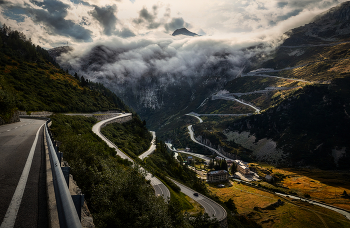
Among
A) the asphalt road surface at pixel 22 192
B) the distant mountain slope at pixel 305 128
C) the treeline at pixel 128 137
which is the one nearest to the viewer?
the asphalt road surface at pixel 22 192

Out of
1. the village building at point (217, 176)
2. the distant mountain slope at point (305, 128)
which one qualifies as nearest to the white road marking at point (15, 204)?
the village building at point (217, 176)

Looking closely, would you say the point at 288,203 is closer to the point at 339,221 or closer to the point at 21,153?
the point at 339,221

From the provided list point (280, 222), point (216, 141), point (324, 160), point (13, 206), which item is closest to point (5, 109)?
point (13, 206)

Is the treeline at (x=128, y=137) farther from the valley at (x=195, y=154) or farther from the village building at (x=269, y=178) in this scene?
the village building at (x=269, y=178)

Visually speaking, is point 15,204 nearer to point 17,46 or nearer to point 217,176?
point 217,176

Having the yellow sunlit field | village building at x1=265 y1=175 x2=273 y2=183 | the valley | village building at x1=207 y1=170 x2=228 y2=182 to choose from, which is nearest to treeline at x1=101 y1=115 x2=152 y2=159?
the valley

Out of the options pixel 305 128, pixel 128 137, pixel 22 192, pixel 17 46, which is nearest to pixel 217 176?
pixel 128 137

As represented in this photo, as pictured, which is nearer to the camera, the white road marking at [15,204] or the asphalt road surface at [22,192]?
the white road marking at [15,204]

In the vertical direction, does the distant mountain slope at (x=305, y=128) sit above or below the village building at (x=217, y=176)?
above

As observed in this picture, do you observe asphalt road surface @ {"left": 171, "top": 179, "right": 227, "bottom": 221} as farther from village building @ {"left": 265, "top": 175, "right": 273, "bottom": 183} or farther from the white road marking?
village building @ {"left": 265, "top": 175, "right": 273, "bottom": 183}
